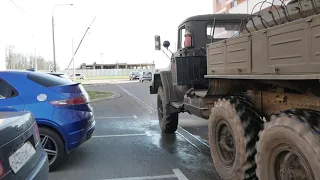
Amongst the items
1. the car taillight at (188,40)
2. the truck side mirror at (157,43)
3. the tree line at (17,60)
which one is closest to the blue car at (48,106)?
the car taillight at (188,40)

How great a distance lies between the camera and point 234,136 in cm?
408

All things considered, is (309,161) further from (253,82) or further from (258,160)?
(253,82)

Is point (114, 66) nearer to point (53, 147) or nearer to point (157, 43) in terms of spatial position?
point (157, 43)

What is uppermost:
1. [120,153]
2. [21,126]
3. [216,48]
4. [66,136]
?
[216,48]

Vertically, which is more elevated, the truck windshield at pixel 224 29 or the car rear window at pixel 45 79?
the truck windshield at pixel 224 29

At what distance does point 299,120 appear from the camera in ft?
9.12

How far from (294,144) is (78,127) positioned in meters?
3.55

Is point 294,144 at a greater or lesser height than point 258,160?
greater

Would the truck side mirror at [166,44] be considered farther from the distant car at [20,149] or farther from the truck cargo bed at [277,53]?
the distant car at [20,149]

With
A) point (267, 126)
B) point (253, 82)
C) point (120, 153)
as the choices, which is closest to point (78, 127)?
point (120, 153)

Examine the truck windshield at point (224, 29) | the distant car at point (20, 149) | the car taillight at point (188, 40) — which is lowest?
the distant car at point (20, 149)

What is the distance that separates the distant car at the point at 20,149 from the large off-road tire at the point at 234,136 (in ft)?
7.01

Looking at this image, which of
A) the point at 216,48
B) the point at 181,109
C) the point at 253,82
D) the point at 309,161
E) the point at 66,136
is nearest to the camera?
the point at 309,161

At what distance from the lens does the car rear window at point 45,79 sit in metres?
5.34
